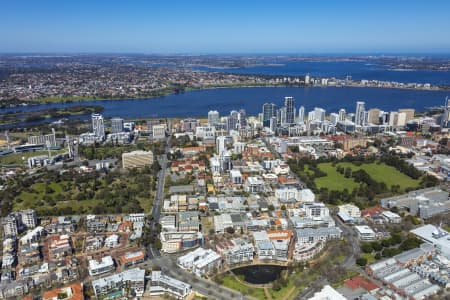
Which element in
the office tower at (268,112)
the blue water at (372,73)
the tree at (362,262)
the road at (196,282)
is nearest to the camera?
the road at (196,282)

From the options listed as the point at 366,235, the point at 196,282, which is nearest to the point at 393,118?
the point at 366,235

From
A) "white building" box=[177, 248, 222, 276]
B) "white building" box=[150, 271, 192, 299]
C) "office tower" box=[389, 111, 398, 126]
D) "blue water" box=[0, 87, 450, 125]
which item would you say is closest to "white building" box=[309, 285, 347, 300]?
"white building" box=[177, 248, 222, 276]

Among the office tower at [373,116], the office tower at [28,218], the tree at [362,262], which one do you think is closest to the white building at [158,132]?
the office tower at [28,218]

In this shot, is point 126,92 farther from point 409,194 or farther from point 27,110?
point 409,194

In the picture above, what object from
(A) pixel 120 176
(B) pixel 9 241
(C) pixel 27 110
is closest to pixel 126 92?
(C) pixel 27 110

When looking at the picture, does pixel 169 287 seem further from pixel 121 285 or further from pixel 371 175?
pixel 371 175

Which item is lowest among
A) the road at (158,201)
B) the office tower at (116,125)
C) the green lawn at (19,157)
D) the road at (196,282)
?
the road at (196,282)

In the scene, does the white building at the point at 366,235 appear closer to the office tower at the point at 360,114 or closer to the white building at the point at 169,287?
the white building at the point at 169,287

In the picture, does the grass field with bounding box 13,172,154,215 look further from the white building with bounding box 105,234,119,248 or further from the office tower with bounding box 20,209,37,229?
the white building with bounding box 105,234,119,248
